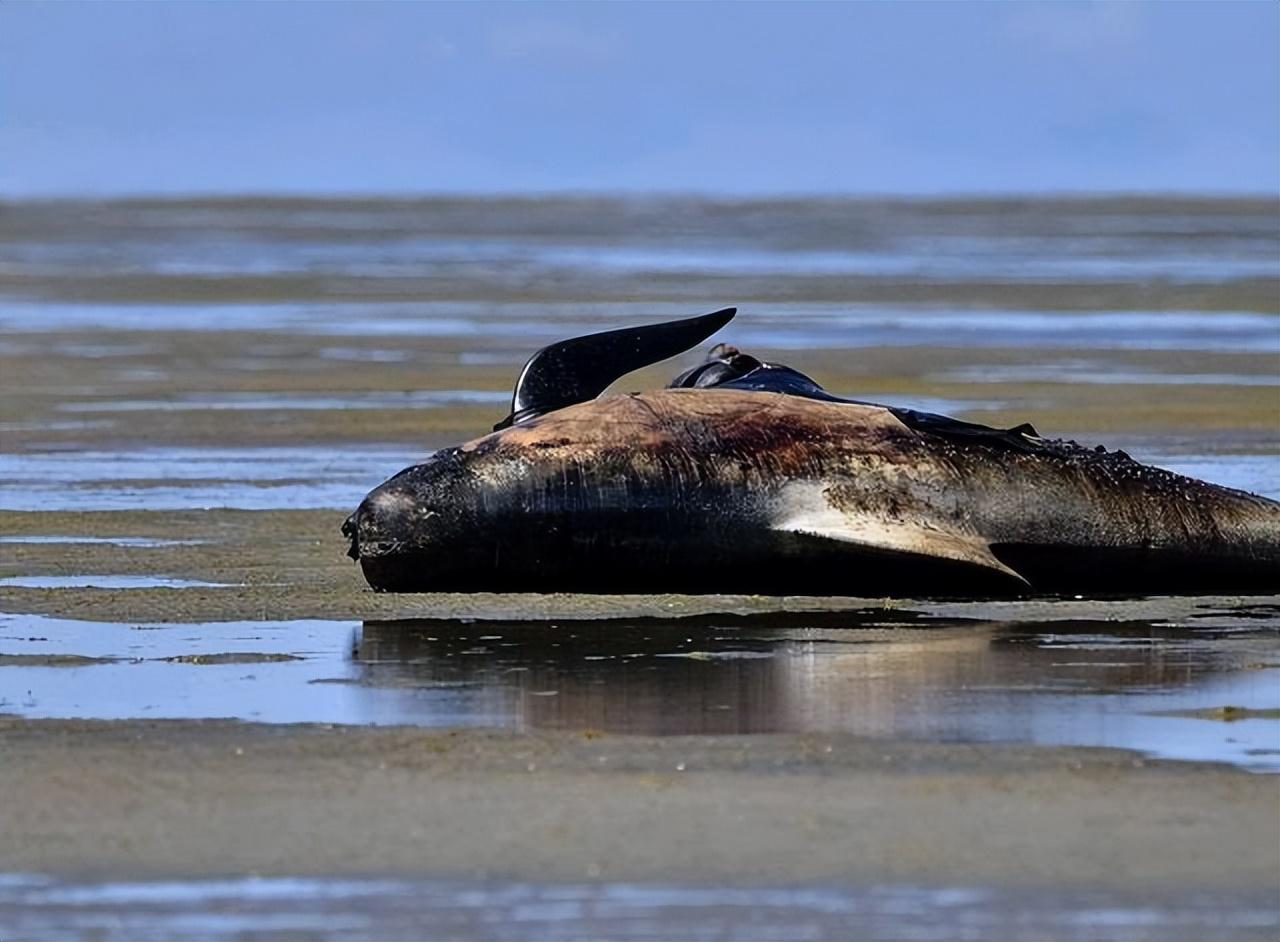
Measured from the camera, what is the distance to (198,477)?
16.3 m

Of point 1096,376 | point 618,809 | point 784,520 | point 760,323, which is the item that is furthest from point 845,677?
point 760,323

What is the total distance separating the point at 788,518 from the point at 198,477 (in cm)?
592

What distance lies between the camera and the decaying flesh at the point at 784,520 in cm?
1132

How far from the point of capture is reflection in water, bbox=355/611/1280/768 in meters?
8.81

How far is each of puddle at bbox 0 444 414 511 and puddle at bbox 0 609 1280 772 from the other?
4.08 meters

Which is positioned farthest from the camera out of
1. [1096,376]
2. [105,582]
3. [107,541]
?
[1096,376]

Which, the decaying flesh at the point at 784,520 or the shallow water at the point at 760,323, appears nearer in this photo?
the decaying flesh at the point at 784,520

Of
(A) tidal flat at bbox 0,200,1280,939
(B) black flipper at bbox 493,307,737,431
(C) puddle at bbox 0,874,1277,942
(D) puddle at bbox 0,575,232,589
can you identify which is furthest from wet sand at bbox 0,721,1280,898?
(B) black flipper at bbox 493,307,737,431

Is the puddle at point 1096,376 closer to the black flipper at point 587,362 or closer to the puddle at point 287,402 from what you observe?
the puddle at point 287,402

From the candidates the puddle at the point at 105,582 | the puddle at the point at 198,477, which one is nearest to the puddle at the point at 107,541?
the puddle at the point at 105,582

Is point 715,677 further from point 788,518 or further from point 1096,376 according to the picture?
point 1096,376

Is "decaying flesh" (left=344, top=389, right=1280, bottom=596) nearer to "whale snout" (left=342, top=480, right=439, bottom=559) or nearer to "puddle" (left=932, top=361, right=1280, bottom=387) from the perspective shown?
"whale snout" (left=342, top=480, right=439, bottom=559)

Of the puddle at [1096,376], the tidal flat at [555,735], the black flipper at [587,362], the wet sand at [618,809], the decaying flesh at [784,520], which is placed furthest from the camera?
the puddle at [1096,376]

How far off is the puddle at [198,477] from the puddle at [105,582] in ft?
8.56
